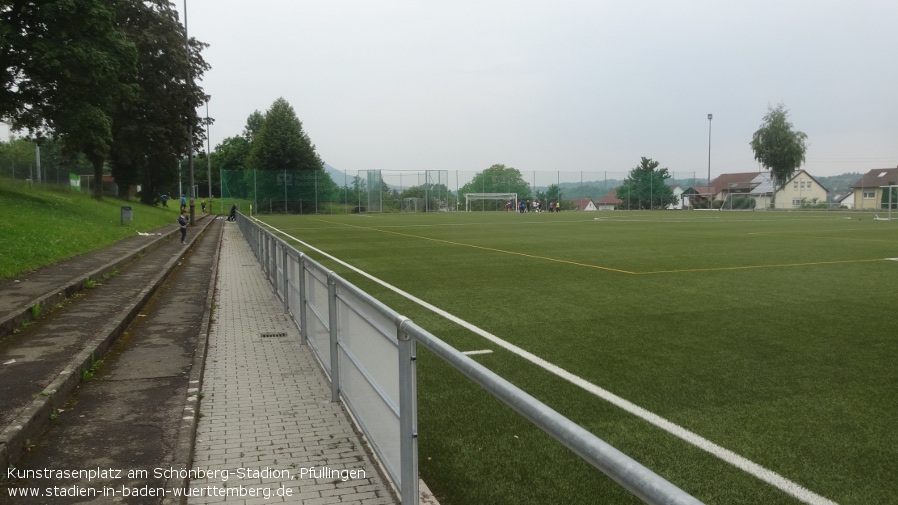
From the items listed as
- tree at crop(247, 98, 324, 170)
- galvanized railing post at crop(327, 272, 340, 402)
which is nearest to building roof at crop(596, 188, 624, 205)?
tree at crop(247, 98, 324, 170)

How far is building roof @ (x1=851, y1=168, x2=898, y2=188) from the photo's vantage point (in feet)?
295

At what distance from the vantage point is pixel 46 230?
56.5 ft

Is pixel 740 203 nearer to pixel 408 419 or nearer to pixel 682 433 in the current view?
pixel 682 433

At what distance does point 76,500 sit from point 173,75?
4527 cm

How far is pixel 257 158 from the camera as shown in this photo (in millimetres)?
84562

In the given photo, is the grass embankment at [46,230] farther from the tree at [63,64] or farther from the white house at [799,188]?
the white house at [799,188]

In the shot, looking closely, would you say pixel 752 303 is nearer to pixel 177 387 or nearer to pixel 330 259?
pixel 177 387

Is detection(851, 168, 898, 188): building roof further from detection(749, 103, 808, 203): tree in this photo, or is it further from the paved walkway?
the paved walkway

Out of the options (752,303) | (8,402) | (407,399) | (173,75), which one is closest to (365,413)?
(407,399)

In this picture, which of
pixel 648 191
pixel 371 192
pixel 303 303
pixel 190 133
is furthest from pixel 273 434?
pixel 648 191

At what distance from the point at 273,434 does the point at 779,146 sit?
9263 centimetres

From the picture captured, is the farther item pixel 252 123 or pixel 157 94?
pixel 252 123

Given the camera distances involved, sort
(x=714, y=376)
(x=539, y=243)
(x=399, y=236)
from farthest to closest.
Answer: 1. (x=399, y=236)
2. (x=539, y=243)
3. (x=714, y=376)

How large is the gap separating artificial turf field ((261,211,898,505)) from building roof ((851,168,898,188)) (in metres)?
90.3
